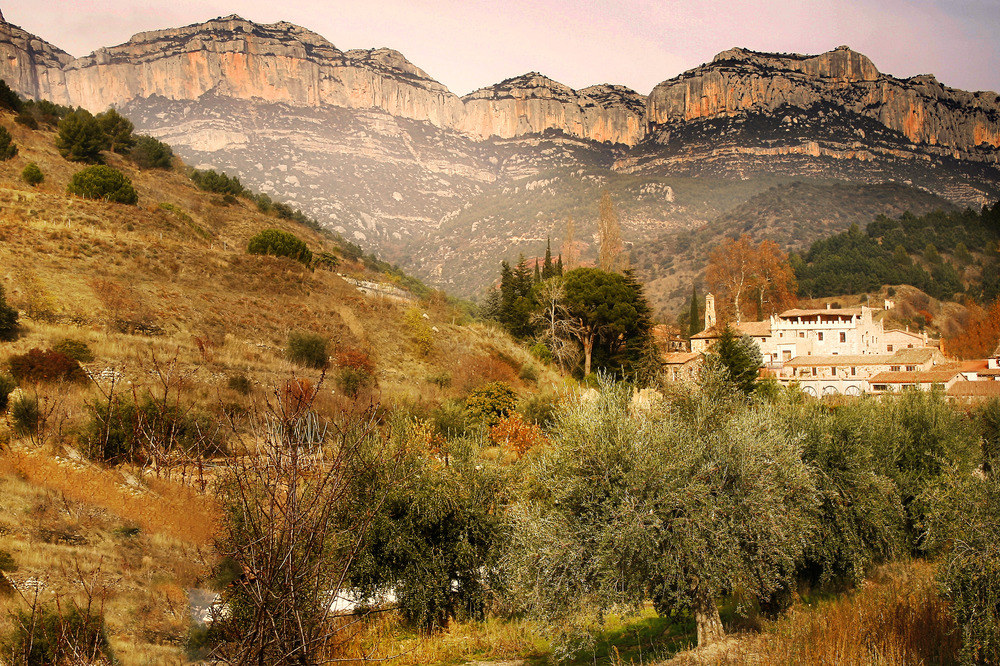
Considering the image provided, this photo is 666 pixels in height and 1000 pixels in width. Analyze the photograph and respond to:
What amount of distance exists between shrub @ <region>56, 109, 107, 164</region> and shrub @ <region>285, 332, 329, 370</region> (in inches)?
1133

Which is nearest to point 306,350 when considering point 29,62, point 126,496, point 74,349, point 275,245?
point 74,349

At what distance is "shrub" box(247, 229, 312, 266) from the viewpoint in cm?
3841

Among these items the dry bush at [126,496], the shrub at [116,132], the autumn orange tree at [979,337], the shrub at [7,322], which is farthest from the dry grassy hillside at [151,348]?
the autumn orange tree at [979,337]

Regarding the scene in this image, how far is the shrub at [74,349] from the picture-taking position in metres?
19.4

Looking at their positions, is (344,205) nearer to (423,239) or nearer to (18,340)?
(423,239)

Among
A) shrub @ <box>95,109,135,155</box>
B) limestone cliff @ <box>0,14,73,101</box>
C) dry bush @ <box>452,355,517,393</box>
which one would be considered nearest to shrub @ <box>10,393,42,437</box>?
dry bush @ <box>452,355,517,393</box>

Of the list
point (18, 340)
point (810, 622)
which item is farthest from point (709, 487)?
point (18, 340)

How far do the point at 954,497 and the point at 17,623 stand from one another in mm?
16176

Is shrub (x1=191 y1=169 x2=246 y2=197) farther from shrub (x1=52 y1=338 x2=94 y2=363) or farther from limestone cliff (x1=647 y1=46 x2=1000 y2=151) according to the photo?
limestone cliff (x1=647 y1=46 x2=1000 y2=151)

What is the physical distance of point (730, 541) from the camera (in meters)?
11.3

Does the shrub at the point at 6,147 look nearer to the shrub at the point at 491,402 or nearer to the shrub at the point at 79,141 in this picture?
the shrub at the point at 79,141

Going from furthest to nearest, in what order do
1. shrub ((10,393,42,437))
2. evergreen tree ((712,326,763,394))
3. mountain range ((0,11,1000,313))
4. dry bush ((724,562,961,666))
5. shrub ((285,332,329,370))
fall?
1. mountain range ((0,11,1000,313))
2. evergreen tree ((712,326,763,394))
3. shrub ((285,332,329,370))
4. shrub ((10,393,42,437))
5. dry bush ((724,562,961,666))

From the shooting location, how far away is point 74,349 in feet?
64.1

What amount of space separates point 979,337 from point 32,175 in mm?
93443
